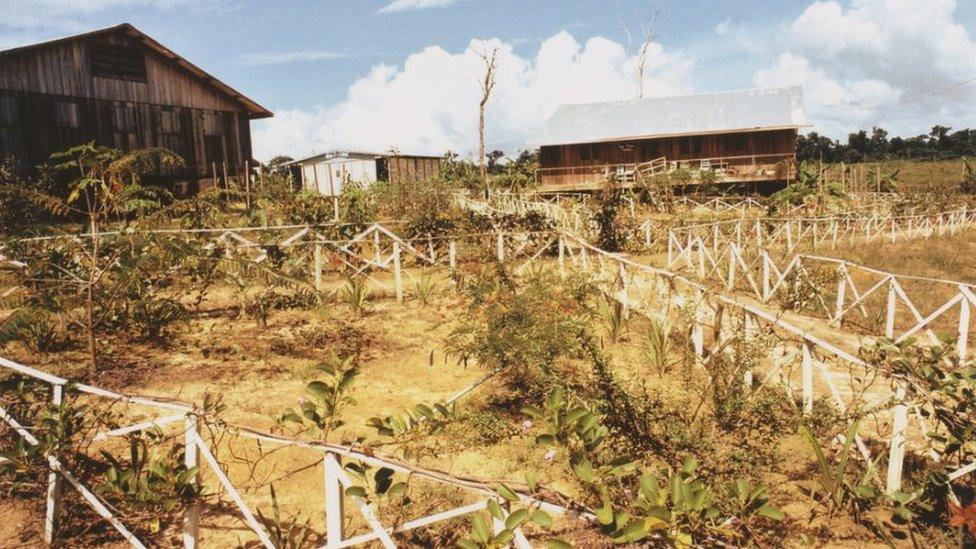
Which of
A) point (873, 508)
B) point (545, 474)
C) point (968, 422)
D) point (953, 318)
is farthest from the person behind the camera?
point (953, 318)

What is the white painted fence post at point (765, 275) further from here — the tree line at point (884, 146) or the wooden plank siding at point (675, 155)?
the tree line at point (884, 146)

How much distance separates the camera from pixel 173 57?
69.4ft

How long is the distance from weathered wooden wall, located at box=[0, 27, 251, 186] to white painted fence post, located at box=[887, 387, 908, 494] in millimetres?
22342

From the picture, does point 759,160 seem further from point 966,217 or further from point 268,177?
point 268,177

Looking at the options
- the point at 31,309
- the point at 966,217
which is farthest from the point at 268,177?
the point at 966,217

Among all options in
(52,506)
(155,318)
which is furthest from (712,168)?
(52,506)

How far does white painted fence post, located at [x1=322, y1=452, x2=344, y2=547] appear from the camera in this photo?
268 centimetres

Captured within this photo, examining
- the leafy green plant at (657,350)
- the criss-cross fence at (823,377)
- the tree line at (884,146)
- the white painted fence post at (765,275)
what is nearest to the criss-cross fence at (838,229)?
the white painted fence post at (765,275)

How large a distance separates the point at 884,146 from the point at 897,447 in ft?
274

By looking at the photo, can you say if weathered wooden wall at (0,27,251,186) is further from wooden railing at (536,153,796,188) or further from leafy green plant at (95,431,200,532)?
leafy green plant at (95,431,200,532)

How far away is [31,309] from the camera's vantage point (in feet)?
18.6

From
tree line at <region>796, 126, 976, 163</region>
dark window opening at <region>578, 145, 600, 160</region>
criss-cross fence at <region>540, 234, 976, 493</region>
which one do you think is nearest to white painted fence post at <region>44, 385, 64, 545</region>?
criss-cross fence at <region>540, 234, 976, 493</region>

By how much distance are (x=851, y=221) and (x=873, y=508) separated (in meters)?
22.1

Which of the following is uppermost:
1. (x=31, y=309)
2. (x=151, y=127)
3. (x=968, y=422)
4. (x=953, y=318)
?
(x=151, y=127)
